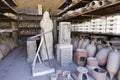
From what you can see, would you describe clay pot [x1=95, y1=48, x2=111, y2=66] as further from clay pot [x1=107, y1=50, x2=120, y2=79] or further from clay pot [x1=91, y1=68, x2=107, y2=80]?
clay pot [x1=91, y1=68, x2=107, y2=80]

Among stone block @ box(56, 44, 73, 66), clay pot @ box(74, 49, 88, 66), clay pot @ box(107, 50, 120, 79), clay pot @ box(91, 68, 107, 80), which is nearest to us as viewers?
clay pot @ box(91, 68, 107, 80)

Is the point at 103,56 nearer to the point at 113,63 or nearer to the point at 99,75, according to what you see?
the point at 113,63

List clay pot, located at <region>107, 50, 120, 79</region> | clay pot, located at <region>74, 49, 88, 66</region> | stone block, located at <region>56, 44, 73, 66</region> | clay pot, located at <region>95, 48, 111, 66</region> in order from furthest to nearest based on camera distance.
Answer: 1. stone block, located at <region>56, 44, 73, 66</region>
2. clay pot, located at <region>74, 49, 88, 66</region>
3. clay pot, located at <region>95, 48, 111, 66</region>
4. clay pot, located at <region>107, 50, 120, 79</region>

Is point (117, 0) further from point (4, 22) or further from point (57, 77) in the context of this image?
point (4, 22)

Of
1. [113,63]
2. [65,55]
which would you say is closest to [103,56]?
[113,63]

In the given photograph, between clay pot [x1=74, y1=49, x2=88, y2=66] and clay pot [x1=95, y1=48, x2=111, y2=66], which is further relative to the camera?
clay pot [x1=74, y1=49, x2=88, y2=66]

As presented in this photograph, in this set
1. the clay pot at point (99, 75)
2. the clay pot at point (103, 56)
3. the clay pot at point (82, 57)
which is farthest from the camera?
the clay pot at point (82, 57)

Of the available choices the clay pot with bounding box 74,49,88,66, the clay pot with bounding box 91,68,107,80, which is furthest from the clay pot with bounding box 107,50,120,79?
the clay pot with bounding box 74,49,88,66

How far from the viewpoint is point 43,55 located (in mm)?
3010

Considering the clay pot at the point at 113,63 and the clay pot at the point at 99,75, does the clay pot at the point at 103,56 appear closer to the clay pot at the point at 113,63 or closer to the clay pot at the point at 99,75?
the clay pot at the point at 113,63

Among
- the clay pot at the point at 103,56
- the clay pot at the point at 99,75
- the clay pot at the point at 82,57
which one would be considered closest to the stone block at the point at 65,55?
the clay pot at the point at 82,57

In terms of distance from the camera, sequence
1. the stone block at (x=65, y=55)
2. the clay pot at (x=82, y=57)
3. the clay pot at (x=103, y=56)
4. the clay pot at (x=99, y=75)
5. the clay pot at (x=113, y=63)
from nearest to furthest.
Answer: the clay pot at (x=99, y=75) < the clay pot at (x=113, y=63) < the clay pot at (x=103, y=56) < the clay pot at (x=82, y=57) < the stone block at (x=65, y=55)

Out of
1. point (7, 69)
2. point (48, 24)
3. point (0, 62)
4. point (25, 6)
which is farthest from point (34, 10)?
point (7, 69)

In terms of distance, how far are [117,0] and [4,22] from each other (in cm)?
526
